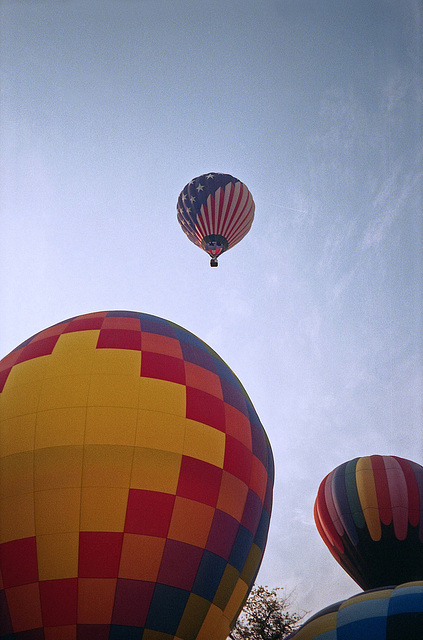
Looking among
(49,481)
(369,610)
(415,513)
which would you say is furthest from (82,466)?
(415,513)

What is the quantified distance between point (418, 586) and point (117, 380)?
16.6ft

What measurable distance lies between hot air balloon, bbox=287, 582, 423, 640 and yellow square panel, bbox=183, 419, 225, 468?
2.68 metres

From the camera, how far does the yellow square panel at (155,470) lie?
25.0 ft

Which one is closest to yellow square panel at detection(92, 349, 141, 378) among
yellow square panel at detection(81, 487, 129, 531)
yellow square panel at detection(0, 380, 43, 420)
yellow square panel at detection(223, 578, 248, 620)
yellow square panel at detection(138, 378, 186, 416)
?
yellow square panel at detection(138, 378, 186, 416)

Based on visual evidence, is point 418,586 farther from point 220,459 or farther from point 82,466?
point 82,466

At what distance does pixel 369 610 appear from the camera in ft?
25.7

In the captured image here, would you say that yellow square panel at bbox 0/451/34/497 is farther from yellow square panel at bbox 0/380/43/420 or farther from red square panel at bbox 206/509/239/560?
red square panel at bbox 206/509/239/560

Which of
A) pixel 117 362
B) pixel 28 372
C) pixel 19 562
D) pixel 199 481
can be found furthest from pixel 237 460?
pixel 28 372

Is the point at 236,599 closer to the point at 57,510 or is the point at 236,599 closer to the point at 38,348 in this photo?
the point at 57,510

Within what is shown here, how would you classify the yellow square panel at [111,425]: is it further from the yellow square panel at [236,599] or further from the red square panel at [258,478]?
the yellow square panel at [236,599]

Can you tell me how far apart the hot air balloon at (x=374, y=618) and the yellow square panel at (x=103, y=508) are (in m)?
3.30

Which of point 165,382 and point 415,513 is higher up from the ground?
point 415,513

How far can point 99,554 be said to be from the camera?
23.9ft

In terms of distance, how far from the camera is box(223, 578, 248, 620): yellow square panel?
8352 millimetres
